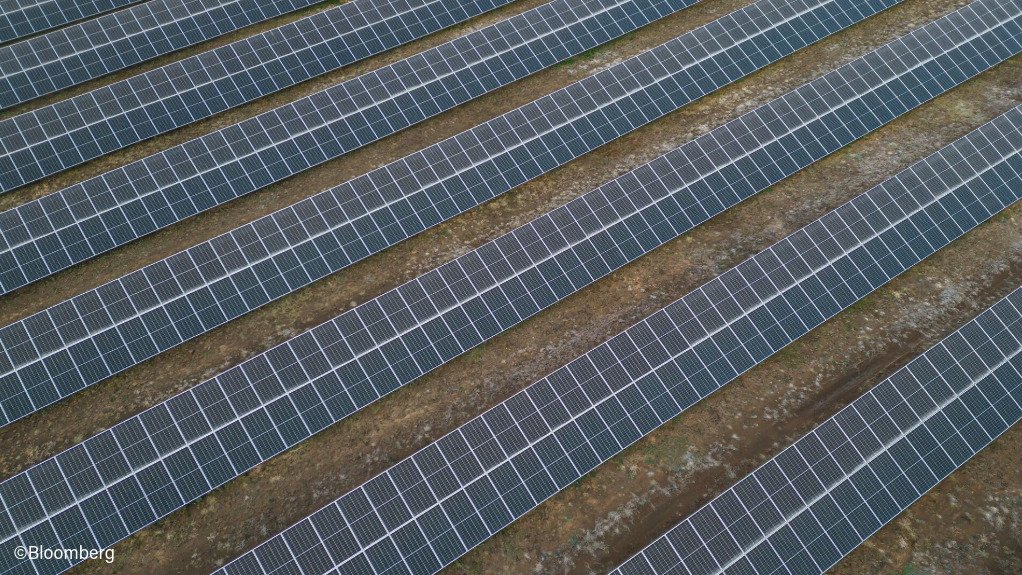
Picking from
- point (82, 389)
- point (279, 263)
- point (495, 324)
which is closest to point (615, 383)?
point (495, 324)

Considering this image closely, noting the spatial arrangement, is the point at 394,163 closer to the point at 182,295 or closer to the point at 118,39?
the point at 182,295

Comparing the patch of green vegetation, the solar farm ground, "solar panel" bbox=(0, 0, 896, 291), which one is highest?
the patch of green vegetation

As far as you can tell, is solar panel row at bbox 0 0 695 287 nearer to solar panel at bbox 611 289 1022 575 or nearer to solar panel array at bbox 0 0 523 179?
solar panel array at bbox 0 0 523 179

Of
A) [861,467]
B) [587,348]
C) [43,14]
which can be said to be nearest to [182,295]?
[587,348]

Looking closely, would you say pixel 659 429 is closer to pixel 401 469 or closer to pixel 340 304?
pixel 401 469

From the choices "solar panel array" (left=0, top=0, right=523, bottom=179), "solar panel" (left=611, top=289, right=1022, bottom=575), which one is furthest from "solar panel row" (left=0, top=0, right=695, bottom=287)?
"solar panel" (left=611, top=289, right=1022, bottom=575)

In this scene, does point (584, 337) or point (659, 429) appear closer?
point (659, 429)
